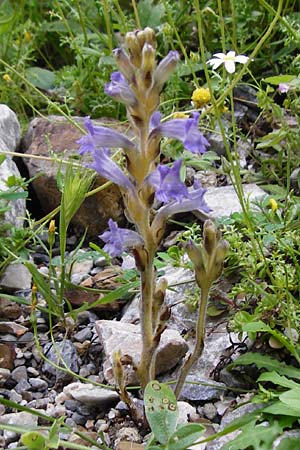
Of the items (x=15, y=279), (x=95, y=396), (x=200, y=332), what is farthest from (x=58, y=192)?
(x=200, y=332)

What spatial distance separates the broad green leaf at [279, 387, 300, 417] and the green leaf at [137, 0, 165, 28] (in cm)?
246

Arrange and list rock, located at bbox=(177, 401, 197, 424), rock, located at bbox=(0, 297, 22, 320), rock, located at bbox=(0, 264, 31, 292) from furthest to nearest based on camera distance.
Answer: rock, located at bbox=(0, 264, 31, 292) < rock, located at bbox=(0, 297, 22, 320) < rock, located at bbox=(177, 401, 197, 424)

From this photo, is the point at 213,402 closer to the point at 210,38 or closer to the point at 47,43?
the point at 210,38

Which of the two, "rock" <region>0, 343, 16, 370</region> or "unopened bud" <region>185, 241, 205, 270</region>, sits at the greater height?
"unopened bud" <region>185, 241, 205, 270</region>

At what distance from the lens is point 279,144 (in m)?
3.09

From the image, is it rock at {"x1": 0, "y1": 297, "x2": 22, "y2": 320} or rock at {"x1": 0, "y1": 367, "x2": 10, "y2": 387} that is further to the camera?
rock at {"x1": 0, "y1": 297, "x2": 22, "y2": 320}

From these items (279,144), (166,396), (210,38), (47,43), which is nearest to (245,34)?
(210,38)

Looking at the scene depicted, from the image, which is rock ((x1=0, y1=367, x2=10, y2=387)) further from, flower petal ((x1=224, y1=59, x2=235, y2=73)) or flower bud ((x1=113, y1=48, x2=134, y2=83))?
flower petal ((x1=224, y1=59, x2=235, y2=73))

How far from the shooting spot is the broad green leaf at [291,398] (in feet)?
5.99

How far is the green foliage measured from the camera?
171 cm

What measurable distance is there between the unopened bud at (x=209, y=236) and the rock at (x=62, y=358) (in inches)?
30.6

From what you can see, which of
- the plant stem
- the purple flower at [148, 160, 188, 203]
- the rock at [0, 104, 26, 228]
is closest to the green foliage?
the plant stem

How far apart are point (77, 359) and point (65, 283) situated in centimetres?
26

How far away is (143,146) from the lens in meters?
1.70
